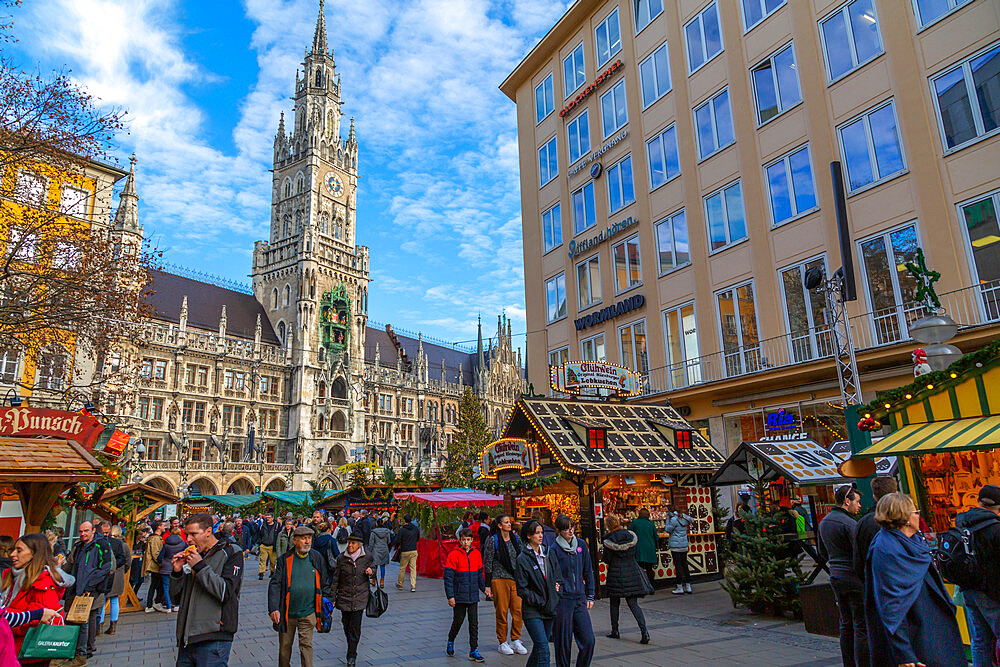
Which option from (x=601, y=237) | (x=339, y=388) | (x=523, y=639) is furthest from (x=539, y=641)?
(x=339, y=388)

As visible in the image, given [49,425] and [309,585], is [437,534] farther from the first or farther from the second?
[309,585]

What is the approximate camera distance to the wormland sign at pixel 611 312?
22.7 meters

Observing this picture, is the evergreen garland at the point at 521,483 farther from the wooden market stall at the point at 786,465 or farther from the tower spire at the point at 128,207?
the tower spire at the point at 128,207

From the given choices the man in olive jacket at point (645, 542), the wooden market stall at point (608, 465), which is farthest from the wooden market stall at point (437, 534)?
the man in olive jacket at point (645, 542)

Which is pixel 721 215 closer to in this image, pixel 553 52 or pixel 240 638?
pixel 553 52

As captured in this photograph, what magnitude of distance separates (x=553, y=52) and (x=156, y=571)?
26355 millimetres

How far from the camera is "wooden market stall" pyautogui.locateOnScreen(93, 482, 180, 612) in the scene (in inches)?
568

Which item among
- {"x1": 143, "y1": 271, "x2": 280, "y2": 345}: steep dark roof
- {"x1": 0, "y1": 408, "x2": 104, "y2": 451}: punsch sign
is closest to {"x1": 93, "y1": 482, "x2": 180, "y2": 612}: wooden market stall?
{"x1": 0, "y1": 408, "x2": 104, "y2": 451}: punsch sign

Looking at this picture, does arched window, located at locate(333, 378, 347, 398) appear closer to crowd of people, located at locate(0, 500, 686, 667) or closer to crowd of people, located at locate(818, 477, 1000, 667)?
crowd of people, located at locate(0, 500, 686, 667)

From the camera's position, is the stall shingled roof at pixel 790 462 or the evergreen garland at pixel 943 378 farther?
the stall shingled roof at pixel 790 462

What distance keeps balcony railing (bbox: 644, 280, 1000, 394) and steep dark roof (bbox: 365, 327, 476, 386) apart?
183 feet

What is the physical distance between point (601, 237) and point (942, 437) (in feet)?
57.9

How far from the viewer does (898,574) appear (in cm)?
434

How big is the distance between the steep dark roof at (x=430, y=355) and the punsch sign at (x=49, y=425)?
5932 centimetres
